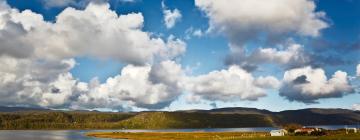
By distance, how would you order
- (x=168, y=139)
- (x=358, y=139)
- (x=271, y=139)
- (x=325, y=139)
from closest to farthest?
(x=358, y=139)
(x=325, y=139)
(x=271, y=139)
(x=168, y=139)

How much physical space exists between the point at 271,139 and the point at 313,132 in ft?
108

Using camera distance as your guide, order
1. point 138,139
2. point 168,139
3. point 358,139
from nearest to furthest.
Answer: point 358,139, point 168,139, point 138,139

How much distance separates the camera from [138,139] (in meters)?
196

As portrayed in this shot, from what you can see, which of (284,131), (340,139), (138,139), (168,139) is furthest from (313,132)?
(138,139)

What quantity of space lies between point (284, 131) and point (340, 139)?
59.3m

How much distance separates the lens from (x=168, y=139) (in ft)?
604

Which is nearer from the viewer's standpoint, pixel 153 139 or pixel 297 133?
pixel 297 133

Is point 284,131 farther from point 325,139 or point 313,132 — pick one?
point 325,139

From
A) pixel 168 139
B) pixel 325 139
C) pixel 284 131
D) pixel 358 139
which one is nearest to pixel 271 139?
pixel 325 139

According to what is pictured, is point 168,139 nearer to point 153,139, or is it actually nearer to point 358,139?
point 153,139

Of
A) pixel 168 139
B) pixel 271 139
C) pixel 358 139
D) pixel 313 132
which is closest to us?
pixel 358 139

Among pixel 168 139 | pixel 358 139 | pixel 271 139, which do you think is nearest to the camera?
pixel 358 139

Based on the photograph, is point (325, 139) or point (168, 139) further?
point (168, 139)

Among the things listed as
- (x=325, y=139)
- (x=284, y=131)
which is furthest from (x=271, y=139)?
(x=284, y=131)
